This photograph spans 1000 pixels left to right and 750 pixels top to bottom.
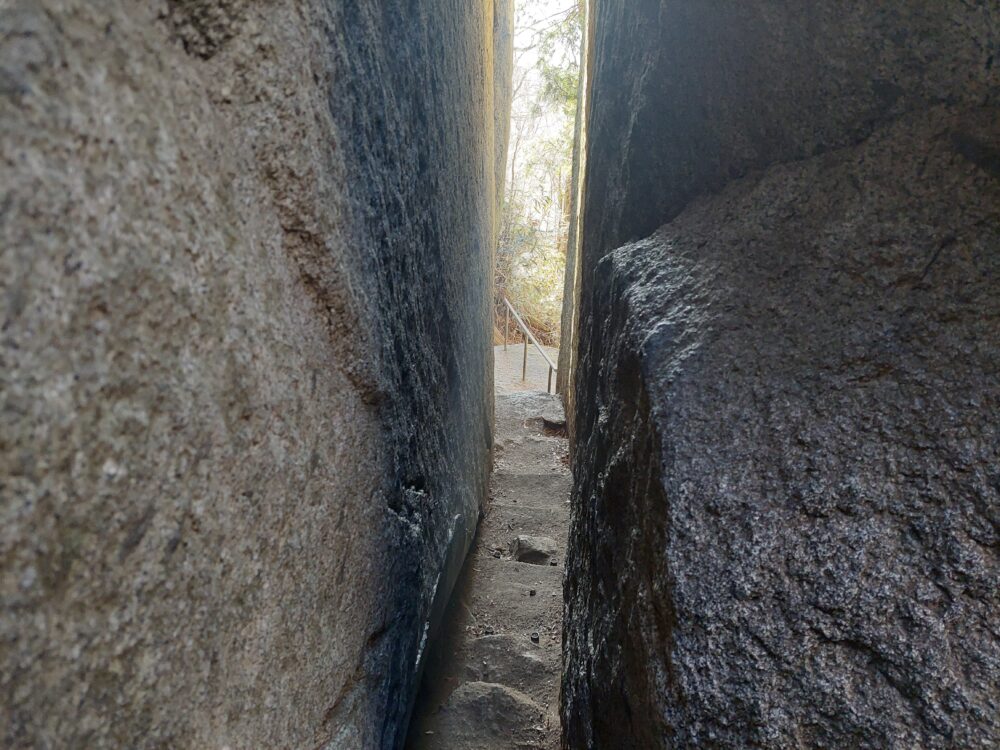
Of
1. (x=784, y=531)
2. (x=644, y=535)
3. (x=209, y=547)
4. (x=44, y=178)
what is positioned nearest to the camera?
(x=44, y=178)

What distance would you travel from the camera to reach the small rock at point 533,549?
11.2 feet

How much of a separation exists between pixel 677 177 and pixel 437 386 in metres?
1.08

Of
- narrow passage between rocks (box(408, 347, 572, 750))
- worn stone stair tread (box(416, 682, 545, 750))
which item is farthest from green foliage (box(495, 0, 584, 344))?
worn stone stair tread (box(416, 682, 545, 750))

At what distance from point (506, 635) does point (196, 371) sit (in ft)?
7.52

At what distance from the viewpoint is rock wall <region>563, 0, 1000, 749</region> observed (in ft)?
2.66

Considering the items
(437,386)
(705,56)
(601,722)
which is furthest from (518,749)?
(705,56)

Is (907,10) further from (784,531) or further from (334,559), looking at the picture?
(334,559)

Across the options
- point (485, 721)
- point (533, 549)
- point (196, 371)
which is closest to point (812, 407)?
point (196, 371)

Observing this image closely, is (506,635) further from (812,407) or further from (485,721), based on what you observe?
(812,407)

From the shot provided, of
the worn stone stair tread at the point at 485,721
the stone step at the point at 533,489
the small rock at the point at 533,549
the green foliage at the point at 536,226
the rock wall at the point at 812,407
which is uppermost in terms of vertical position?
the green foliage at the point at 536,226

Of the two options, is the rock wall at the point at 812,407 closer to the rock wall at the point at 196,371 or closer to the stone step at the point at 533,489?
the rock wall at the point at 196,371

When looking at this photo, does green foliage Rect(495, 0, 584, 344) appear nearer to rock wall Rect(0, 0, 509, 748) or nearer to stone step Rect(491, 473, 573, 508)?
stone step Rect(491, 473, 573, 508)

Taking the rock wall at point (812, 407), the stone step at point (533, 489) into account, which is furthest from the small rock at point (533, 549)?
the rock wall at point (812, 407)

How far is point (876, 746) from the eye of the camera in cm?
77
